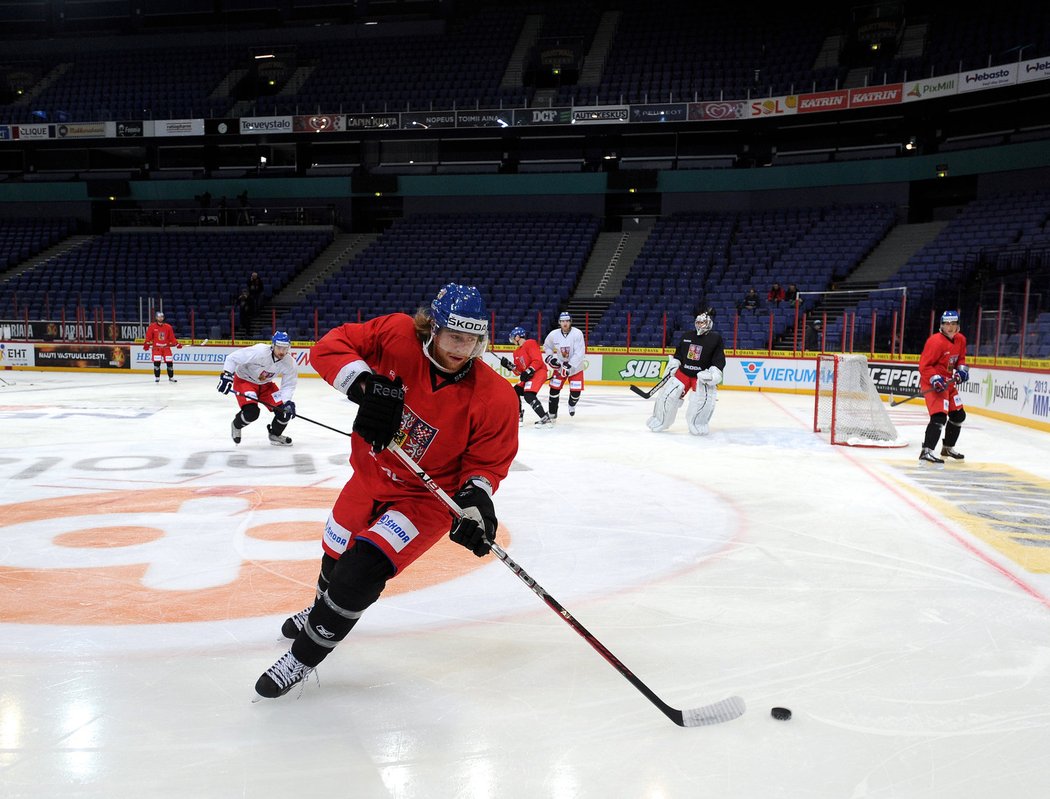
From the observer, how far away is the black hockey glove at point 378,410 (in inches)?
104

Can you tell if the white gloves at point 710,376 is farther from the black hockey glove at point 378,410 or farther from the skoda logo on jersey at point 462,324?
the black hockey glove at point 378,410

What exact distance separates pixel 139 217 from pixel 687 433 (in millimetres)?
27065

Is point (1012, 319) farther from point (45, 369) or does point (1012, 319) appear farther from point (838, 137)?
point (45, 369)

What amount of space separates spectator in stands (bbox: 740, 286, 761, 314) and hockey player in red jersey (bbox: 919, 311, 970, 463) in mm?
11061

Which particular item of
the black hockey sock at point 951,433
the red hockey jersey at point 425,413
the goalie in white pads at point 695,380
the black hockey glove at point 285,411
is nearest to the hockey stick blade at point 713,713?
the red hockey jersey at point 425,413

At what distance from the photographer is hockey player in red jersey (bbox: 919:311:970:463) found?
26.7ft

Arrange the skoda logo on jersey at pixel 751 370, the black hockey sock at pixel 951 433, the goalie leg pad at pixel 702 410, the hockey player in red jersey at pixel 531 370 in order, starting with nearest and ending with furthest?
the black hockey sock at pixel 951 433
the goalie leg pad at pixel 702 410
the hockey player in red jersey at pixel 531 370
the skoda logo on jersey at pixel 751 370

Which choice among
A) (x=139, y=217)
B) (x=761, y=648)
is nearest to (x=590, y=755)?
(x=761, y=648)

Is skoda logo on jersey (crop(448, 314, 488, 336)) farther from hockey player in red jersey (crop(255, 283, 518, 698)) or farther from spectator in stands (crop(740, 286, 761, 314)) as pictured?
spectator in stands (crop(740, 286, 761, 314))

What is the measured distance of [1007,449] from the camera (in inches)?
377

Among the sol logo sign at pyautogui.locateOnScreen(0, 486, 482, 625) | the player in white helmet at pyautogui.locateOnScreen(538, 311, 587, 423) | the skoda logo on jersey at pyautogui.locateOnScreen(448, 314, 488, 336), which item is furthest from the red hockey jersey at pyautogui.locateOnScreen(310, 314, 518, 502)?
the player in white helmet at pyautogui.locateOnScreen(538, 311, 587, 423)

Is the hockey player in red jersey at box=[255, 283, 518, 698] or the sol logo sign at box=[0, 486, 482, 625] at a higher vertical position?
the hockey player in red jersey at box=[255, 283, 518, 698]

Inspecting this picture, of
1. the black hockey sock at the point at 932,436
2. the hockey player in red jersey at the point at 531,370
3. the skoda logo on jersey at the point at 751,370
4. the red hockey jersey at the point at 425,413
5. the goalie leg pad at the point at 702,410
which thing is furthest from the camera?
the skoda logo on jersey at the point at 751,370

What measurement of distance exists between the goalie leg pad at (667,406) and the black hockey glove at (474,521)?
837 centimetres
